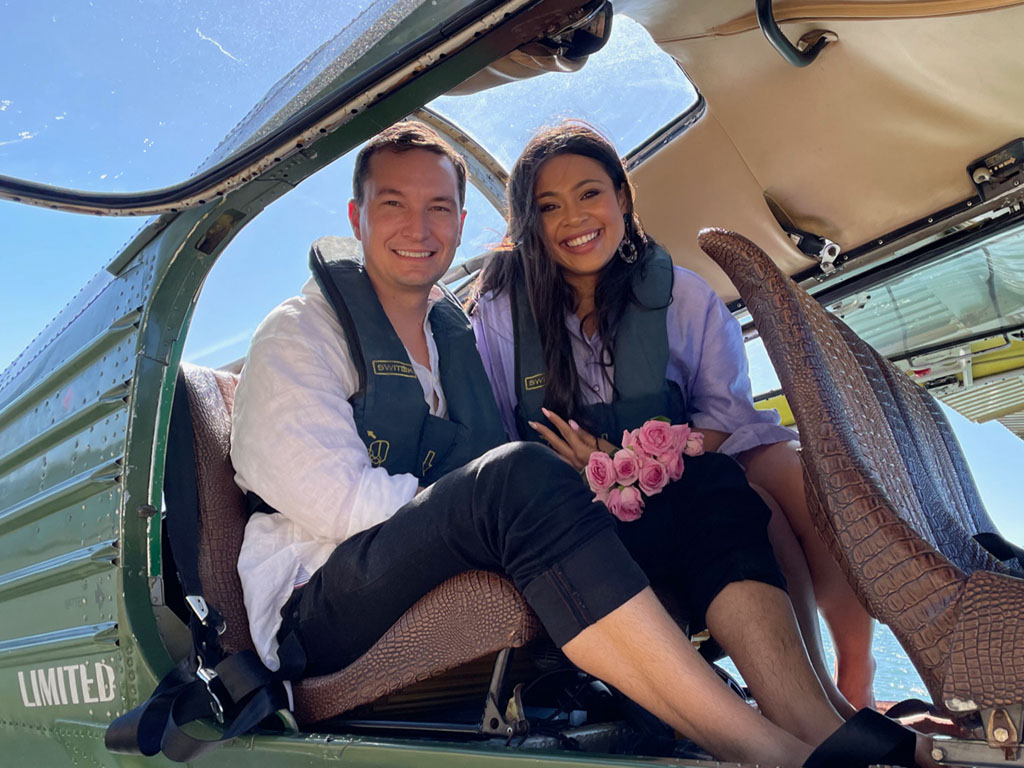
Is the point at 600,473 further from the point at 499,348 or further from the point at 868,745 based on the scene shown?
the point at 868,745

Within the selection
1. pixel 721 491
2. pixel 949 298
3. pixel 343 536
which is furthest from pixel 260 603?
pixel 949 298

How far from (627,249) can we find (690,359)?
0.32 metres

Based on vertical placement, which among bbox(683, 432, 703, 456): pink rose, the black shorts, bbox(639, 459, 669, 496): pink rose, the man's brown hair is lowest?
the black shorts

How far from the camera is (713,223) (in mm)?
2453

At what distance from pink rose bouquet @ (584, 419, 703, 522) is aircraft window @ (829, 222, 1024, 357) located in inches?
45.2

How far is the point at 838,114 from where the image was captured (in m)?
2.04

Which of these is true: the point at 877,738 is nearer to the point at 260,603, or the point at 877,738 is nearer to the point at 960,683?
the point at 960,683

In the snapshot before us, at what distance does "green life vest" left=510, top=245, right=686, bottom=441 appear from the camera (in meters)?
1.85

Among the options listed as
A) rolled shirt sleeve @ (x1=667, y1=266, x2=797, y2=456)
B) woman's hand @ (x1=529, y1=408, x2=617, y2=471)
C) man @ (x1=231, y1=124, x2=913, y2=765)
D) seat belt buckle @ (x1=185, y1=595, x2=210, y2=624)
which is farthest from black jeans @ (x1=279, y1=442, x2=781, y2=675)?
rolled shirt sleeve @ (x1=667, y1=266, x2=797, y2=456)

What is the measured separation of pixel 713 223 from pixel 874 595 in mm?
1643

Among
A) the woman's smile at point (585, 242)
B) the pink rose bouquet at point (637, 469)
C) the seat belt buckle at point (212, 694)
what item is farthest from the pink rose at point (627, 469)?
the seat belt buckle at point (212, 694)

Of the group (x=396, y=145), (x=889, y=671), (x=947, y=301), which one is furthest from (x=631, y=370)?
(x=947, y=301)

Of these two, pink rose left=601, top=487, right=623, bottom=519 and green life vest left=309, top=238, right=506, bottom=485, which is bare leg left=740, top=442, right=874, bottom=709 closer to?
pink rose left=601, top=487, right=623, bottom=519

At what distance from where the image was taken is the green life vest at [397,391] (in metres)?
1.57
